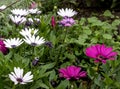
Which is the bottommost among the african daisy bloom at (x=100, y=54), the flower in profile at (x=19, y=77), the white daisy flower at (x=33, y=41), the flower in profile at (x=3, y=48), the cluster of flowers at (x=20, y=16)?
the flower in profile at (x=19, y=77)

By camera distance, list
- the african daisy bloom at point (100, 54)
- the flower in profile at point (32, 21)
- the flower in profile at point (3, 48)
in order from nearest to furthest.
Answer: the african daisy bloom at point (100, 54)
the flower in profile at point (3, 48)
the flower in profile at point (32, 21)

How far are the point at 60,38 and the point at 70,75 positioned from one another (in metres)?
0.92

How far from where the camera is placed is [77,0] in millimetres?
4641

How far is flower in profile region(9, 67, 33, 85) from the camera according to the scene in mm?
2152

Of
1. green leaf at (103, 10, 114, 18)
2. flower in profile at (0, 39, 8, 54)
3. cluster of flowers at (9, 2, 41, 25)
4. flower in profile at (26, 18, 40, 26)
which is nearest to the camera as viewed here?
flower in profile at (0, 39, 8, 54)

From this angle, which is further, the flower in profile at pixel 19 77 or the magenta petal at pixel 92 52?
the magenta petal at pixel 92 52

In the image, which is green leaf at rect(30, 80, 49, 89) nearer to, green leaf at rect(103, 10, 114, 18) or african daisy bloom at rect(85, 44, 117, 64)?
african daisy bloom at rect(85, 44, 117, 64)

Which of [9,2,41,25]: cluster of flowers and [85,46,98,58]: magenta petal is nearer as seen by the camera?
[85,46,98,58]: magenta petal

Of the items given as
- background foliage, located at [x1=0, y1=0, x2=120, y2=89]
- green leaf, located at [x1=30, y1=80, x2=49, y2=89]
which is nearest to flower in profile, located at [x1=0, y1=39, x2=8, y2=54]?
background foliage, located at [x1=0, y1=0, x2=120, y2=89]

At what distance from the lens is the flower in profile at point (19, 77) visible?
215cm

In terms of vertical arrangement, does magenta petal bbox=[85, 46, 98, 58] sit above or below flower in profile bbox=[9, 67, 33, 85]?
above

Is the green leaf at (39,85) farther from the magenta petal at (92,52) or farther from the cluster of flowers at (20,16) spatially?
the cluster of flowers at (20,16)

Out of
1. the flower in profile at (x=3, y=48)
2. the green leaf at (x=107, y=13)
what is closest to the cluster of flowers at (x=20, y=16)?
the flower in profile at (x=3, y=48)

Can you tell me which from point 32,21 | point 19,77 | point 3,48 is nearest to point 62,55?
point 32,21
